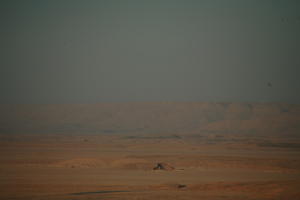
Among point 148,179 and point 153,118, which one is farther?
point 153,118

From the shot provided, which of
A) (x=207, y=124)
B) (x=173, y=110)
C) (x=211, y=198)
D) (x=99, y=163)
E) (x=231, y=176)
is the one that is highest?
(x=173, y=110)

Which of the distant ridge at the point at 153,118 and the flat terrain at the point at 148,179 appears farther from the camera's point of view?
the distant ridge at the point at 153,118

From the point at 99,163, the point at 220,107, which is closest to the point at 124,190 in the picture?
the point at 99,163

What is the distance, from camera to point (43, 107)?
190 meters

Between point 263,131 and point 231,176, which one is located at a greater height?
point 263,131

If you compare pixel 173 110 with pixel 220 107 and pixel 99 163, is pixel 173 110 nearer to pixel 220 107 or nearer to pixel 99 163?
pixel 220 107

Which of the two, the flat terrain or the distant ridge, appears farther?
the distant ridge

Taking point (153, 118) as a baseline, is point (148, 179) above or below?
below

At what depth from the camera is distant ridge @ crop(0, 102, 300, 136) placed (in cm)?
15188

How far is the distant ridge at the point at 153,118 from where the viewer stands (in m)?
152

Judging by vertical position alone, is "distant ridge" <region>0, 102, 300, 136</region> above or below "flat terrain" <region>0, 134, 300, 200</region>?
above

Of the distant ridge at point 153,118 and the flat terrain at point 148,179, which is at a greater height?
the distant ridge at point 153,118

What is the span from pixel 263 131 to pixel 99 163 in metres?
100

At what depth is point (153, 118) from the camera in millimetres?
176500
